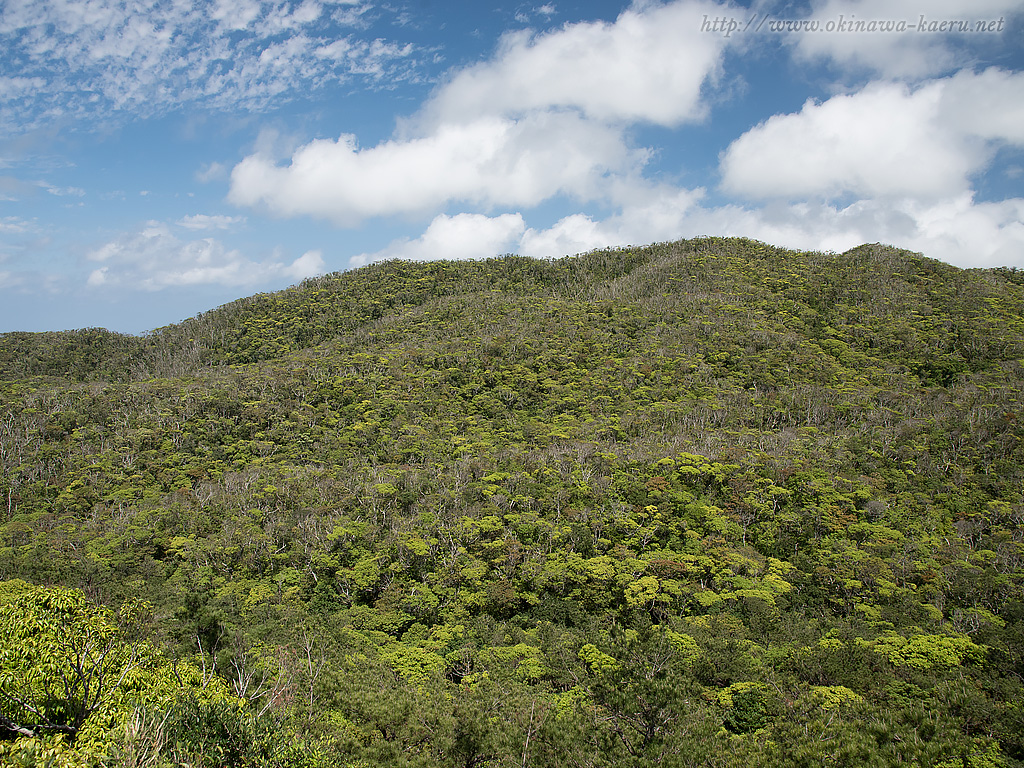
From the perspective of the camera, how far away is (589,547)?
127 feet

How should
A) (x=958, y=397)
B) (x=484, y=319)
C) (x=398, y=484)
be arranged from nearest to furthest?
(x=398, y=484)
(x=958, y=397)
(x=484, y=319)

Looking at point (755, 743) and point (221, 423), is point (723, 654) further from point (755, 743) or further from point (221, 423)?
point (221, 423)

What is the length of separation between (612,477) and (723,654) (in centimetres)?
1936

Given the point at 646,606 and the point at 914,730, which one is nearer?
the point at 914,730

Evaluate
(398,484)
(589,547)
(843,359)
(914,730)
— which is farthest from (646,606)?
(843,359)

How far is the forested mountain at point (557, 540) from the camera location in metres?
16.4

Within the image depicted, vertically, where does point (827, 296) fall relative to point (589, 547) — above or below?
above

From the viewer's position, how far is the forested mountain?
53.9ft

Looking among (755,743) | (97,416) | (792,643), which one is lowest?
(792,643)

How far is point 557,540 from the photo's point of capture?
39.2 metres

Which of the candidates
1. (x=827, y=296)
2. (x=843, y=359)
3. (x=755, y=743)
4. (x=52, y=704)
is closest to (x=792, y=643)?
(x=755, y=743)

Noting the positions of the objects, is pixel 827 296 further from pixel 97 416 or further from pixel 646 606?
pixel 97 416

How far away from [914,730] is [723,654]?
12762mm

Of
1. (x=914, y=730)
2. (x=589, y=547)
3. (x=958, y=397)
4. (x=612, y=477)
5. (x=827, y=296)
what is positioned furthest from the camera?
(x=827, y=296)
